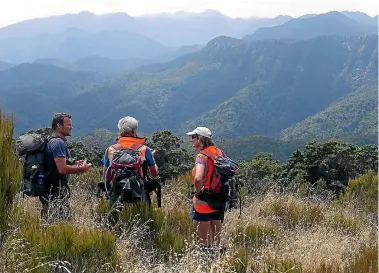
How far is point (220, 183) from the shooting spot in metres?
4.00

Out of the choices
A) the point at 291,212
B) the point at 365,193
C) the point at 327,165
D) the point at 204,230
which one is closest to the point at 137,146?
the point at 204,230

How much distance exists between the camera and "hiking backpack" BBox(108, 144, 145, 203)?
3.98m

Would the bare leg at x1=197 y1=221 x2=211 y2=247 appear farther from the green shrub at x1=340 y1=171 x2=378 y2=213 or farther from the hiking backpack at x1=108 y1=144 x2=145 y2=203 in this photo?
the green shrub at x1=340 y1=171 x2=378 y2=213

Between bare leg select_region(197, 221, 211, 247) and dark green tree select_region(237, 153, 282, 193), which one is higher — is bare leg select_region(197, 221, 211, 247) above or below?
above

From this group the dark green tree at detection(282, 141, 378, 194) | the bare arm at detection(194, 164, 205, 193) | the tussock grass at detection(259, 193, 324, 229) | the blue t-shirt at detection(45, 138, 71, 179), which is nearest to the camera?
the bare arm at detection(194, 164, 205, 193)

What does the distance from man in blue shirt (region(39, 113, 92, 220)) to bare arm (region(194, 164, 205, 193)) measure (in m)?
1.10

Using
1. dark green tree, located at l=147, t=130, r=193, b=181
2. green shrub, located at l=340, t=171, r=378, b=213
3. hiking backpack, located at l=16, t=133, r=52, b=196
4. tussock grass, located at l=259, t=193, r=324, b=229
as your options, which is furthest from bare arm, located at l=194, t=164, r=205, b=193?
dark green tree, located at l=147, t=130, r=193, b=181

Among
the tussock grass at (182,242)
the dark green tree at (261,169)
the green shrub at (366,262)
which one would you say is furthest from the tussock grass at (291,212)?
the dark green tree at (261,169)

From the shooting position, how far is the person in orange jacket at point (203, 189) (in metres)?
3.96

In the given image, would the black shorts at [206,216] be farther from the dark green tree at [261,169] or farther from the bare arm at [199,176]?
the dark green tree at [261,169]

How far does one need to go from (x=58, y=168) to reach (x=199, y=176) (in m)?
1.28

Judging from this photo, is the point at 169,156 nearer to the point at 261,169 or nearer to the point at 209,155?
the point at 261,169

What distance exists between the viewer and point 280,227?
4879 millimetres

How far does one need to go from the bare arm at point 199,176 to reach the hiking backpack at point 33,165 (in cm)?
137
